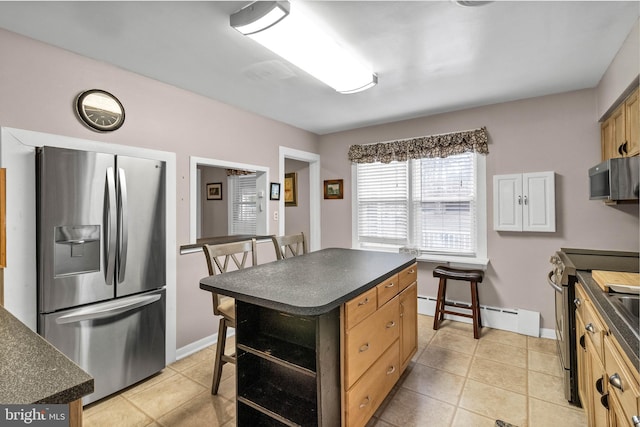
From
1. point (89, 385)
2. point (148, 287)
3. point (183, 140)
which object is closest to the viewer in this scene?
point (89, 385)

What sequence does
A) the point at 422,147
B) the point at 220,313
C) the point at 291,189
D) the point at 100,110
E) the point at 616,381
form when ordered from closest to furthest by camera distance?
the point at 616,381 < the point at 220,313 < the point at 100,110 < the point at 422,147 < the point at 291,189

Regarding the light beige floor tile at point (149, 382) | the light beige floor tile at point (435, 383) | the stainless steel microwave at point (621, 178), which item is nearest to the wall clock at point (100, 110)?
the light beige floor tile at point (149, 382)

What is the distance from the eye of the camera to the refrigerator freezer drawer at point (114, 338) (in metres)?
1.95

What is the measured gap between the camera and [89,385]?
71cm

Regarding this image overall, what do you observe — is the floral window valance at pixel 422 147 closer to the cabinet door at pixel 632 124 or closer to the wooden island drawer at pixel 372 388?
the cabinet door at pixel 632 124

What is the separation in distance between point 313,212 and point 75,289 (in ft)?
10.2

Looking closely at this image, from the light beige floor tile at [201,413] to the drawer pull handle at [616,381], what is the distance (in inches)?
78.6

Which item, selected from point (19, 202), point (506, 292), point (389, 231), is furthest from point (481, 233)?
point (19, 202)

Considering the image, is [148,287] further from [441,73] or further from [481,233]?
[481,233]

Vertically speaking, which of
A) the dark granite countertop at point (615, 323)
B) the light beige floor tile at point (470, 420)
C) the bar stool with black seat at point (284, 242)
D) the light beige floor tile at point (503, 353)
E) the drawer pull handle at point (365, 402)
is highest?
the bar stool with black seat at point (284, 242)

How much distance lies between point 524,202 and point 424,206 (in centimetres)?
106

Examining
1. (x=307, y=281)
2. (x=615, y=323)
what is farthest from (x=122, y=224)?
(x=615, y=323)

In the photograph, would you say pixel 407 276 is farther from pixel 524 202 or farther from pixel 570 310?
pixel 524 202

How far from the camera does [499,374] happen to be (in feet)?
7.83
